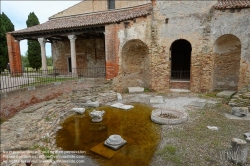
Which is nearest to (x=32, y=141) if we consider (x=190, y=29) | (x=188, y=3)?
(x=190, y=29)

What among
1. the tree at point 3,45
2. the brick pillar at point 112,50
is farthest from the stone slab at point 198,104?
the tree at point 3,45

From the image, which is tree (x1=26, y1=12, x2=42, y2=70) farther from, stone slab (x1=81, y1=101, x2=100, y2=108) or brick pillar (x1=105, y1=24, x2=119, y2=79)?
stone slab (x1=81, y1=101, x2=100, y2=108)

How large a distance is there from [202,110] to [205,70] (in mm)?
3768

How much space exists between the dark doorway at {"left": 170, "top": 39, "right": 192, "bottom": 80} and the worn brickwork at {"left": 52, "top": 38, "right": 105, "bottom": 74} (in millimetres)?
6768

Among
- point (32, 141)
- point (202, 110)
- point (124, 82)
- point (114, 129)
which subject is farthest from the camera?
point (124, 82)

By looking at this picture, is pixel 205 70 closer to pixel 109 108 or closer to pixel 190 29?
pixel 190 29

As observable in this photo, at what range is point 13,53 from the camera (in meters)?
15.9

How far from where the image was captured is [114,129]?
21.3 ft

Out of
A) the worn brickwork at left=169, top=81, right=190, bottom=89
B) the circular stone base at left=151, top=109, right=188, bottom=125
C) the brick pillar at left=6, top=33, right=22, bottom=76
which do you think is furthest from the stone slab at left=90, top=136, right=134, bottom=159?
the brick pillar at left=6, top=33, right=22, bottom=76

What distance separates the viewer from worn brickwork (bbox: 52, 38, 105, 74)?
55.3ft

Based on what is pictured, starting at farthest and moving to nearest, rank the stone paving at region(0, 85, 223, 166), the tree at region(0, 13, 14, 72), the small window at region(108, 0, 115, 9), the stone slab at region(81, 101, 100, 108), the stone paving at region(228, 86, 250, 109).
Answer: the tree at region(0, 13, 14, 72)
the small window at region(108, 0, 115, 9)
the stone slab at region(81, 101, 100, 108)
the stone paving at region(228, 86, 250, 109)
the stone paving at region(0, 85, 223, 166)

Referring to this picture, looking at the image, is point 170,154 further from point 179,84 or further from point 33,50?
point 33,50

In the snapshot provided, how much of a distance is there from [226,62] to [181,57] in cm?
468

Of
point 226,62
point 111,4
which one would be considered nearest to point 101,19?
point 111,4
